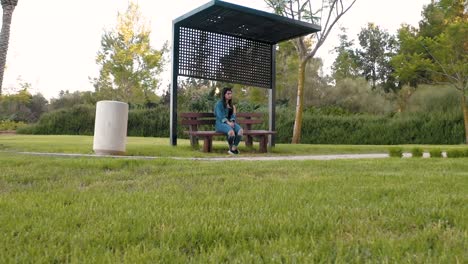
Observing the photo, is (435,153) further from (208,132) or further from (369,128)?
(369,128)

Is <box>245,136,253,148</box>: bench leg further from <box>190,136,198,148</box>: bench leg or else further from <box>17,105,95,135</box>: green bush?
<box>17,105,95,135</box>: green bush

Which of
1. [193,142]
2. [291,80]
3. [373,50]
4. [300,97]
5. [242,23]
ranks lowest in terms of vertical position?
[193,142]

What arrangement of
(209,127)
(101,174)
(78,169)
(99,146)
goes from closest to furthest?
(101,174) → (78,169) → (99,146) → (209,127)

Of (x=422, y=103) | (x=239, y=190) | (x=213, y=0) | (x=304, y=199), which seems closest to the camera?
(x=304, y=199)

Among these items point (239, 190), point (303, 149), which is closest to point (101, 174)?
point (239, 190)

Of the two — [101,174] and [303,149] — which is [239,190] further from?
[303,149]

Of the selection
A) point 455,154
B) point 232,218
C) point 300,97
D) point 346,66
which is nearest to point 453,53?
point 300,97

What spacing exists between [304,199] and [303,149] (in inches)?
313

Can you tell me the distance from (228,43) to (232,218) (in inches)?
377

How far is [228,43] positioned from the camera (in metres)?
11.7

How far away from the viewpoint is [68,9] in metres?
31.1

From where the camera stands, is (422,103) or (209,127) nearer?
(209,127)

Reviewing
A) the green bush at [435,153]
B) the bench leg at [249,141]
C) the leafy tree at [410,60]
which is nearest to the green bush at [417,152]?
the green bush at [435,153]

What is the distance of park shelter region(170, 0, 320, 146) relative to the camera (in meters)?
10.3
